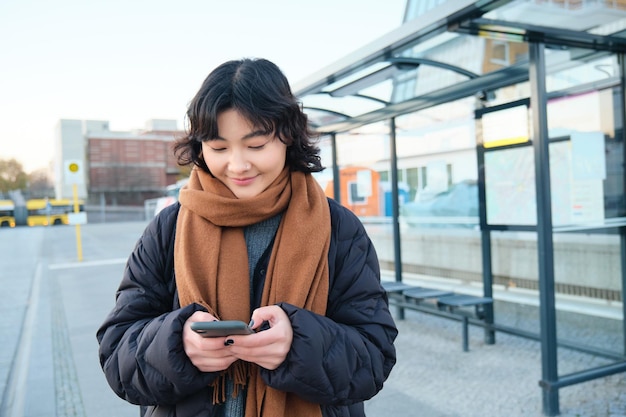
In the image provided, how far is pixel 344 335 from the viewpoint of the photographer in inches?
46.6

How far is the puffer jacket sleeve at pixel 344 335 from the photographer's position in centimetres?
110

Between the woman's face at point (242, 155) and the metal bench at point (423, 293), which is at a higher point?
the woman's face at point (242, 155)

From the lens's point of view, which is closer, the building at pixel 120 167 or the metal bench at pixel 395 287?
the metal bench at pixel 395 287

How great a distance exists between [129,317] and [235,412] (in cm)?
34

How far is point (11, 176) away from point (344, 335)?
7971cm

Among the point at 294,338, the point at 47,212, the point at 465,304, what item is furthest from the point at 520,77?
the point at 47,212

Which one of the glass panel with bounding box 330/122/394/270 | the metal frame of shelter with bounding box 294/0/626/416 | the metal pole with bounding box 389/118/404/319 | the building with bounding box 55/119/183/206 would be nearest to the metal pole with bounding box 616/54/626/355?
the metal frame of shelter with bounding box 294/0/626/416

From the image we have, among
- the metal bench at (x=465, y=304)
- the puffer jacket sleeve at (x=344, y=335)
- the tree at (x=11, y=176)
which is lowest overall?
the metal bench at (x=465, y=304)

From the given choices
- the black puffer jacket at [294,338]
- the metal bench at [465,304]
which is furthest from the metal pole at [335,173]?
the black puffer jacket at [294,338]

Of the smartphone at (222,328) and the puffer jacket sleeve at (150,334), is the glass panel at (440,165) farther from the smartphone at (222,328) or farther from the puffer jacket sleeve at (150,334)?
the smartphone at (222,328)

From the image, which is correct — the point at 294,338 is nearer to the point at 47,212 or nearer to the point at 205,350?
the point at 205,350

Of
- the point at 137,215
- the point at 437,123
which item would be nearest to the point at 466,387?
the point at 437,123

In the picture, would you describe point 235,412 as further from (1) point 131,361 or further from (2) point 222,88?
(2) point 222,88

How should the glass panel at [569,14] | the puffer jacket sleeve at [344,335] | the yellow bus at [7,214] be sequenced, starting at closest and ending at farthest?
the puffer jacket sleeve at [344,335]
the glass panel at [569,14]
the yellow bus at [7,214]
